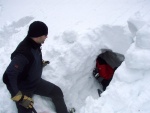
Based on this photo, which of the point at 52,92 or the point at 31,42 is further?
the point at 52,92

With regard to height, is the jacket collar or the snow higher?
the jacket collar

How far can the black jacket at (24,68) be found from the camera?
2.96 metres

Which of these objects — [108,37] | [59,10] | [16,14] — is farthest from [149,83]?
[16,14]

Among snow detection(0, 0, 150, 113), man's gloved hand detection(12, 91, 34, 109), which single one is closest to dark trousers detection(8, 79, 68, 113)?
snow detection(0, 0, 150, 113)

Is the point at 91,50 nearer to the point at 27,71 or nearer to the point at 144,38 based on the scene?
the point at 144,38

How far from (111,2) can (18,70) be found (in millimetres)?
3293

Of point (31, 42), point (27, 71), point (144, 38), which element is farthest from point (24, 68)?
point (144, 38)

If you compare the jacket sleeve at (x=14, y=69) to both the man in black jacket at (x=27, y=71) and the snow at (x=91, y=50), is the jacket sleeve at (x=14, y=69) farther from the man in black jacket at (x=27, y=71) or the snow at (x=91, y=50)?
the snow at (x=91, y=50)

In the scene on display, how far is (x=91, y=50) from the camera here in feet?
14.1

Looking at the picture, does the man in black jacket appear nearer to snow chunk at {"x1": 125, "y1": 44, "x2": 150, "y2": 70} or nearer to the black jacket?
the black jacket

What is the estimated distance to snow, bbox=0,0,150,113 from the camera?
2.95m

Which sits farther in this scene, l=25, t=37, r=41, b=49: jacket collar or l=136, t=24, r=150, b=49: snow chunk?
l=25, t=37, r=41, b=49: jacket collar

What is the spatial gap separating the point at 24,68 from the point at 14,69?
21cm

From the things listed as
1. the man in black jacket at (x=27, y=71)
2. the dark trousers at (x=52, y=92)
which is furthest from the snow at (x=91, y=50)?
the man in black jacket at (x=27, y=71)
